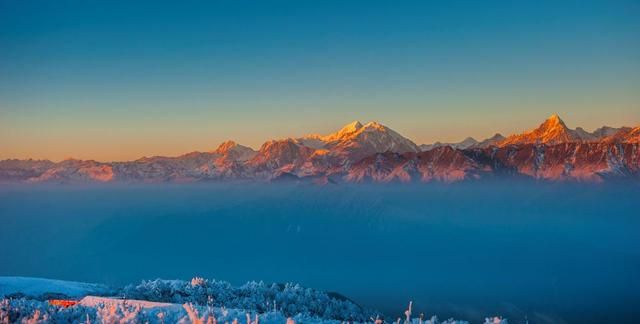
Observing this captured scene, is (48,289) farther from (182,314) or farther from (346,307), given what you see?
(346,307)

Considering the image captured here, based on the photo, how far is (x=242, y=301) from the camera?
7794 centimetres

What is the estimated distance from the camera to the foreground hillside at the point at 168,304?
25.9m

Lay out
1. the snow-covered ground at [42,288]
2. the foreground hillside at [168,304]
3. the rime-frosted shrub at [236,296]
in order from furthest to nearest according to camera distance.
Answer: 1. the rime-frosted shrub at [236,296]
2. the snow-covered ground at [42,288]
3. the foreground hillside at [168,304]

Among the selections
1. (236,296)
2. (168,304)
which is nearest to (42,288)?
(236,296)

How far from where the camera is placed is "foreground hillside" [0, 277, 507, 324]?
25.9 meters

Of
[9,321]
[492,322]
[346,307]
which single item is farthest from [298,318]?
[346,307]

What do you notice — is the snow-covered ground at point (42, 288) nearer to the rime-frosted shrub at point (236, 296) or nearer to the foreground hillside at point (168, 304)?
the foreground hillside at point (168, 304)

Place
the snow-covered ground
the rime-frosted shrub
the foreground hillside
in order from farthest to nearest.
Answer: the rime-frosted shrub → the snow-covered ground → the foreground hillside

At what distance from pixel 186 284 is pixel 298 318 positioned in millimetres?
55303

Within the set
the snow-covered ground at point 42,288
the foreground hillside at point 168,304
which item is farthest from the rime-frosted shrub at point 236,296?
the snow-covered ground at point 42,288

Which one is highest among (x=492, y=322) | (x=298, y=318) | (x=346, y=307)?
(x=492, y=322)

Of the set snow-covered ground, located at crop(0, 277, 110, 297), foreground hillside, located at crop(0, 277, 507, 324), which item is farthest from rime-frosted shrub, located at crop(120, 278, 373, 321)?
snow-covered ground, located at crop(0, 277, 110, 297)

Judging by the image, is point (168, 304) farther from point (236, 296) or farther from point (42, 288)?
point (236, 296)

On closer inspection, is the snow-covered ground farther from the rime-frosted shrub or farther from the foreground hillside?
the rime-frosted shrub
